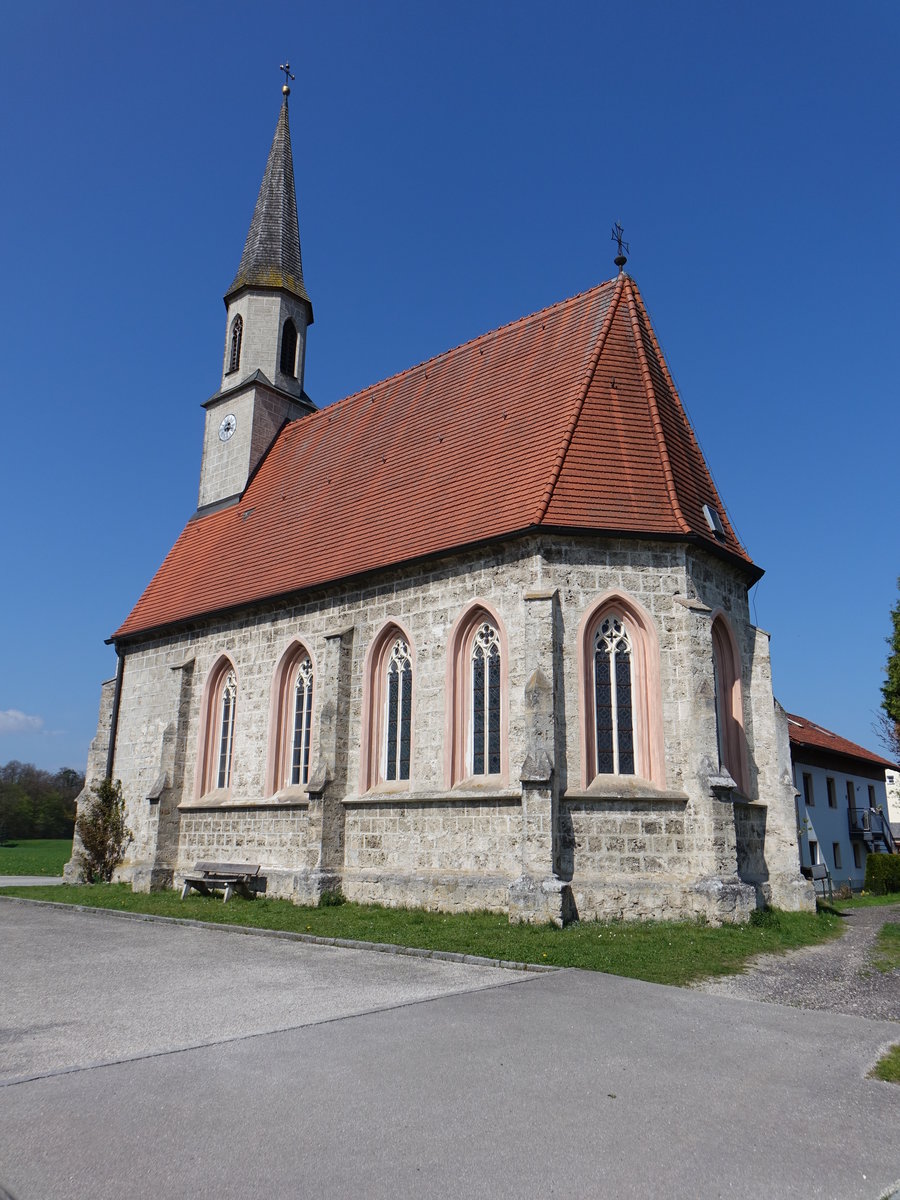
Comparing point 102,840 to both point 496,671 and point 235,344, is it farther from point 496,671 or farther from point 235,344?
point 235,344

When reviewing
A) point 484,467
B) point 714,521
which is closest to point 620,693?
point 714,521

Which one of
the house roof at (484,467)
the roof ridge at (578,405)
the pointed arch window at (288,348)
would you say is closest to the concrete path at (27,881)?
the house roof at (484,467)

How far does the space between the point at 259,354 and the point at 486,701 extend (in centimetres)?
1486

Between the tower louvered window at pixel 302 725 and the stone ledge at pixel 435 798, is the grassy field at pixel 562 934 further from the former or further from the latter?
the tower louvered window at pixel 302 725

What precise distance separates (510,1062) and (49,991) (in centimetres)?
481

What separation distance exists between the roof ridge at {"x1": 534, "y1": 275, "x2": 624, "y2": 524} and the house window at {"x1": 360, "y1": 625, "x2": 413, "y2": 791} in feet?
12.1

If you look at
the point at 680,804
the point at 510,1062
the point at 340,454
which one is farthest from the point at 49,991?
the point at 340,454

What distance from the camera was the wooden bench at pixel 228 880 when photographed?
16.4 metres

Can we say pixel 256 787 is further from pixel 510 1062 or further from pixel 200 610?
pixel 510 1062

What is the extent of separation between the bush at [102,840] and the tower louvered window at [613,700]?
41.0 feet

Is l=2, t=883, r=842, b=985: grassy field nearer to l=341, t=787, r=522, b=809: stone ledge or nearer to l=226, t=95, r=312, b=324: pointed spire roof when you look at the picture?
l=341, t=787, r=522, b=809: stone ledge

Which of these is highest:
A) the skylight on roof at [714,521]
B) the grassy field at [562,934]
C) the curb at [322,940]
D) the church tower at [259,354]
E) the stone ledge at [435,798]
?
the church tower at [259,354]

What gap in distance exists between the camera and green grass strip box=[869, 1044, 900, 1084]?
5684 mm

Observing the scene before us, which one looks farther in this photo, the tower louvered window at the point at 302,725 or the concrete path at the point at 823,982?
the tower louvered window at the point at 302,725
